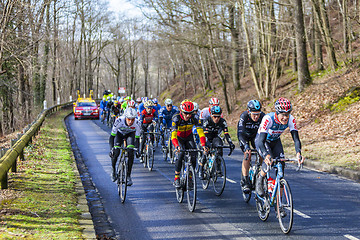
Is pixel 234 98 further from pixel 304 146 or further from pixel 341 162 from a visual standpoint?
pixel 341 162

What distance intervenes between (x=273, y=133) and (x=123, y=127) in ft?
11.5

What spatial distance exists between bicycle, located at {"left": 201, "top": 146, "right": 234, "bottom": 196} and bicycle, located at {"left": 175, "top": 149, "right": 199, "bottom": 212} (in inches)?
42.0

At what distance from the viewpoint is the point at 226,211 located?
794 cm

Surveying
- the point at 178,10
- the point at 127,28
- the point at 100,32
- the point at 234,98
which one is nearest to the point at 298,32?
the point at 178,10

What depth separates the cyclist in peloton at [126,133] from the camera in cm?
914

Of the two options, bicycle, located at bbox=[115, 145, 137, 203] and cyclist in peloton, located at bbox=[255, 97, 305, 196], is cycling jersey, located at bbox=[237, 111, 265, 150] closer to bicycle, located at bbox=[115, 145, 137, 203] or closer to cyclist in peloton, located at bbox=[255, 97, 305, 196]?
cyclist in peloton, located at bbox=[255, 97, 305, 196]

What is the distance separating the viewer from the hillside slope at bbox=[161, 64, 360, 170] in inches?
547

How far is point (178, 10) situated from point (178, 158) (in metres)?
20.0

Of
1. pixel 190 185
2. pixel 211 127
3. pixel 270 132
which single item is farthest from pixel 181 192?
pixel 270 132

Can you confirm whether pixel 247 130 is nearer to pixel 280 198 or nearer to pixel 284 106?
pixel 284 106

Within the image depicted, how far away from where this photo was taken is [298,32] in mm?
22734

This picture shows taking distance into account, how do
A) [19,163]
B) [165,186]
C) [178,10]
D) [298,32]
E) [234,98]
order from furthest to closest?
[234,98] < [178,10] < [298,32] < [19,163] < [165,186]

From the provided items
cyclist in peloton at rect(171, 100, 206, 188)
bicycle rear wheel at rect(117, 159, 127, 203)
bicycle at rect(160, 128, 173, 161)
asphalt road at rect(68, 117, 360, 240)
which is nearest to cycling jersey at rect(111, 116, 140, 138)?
bicycle rear wheel at rect(117, 159, 127, 203)

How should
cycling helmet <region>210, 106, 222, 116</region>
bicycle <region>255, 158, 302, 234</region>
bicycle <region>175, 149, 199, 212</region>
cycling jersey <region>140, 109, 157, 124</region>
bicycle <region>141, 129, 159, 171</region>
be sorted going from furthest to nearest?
1. cycling jersey <region>140, 109, 157, 124</region>
2. bicycle <region>141, 129, 159, 171</region>
3. cycling helmet <region>210, 106, 222, 116</region>
4. bicycle <region>175, 149, 199, 212</region>
5. bicycle <region>255, 158, 302, 234</region>
